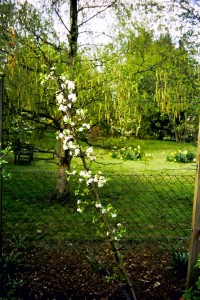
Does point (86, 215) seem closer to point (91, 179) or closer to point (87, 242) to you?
point (87, 242)

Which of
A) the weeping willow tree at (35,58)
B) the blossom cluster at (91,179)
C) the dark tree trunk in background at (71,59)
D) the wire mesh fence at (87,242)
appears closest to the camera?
the blossom cluster at (91,179)

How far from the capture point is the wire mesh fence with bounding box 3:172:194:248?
4265mm

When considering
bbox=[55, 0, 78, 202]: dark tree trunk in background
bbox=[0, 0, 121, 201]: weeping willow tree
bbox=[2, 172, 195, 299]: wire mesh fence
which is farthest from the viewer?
bbox=[55, 0, 78, 202]: dark tree trunk in background

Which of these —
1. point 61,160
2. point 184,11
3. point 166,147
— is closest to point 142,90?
point 184,11

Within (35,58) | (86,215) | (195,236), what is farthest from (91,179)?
(86,215)

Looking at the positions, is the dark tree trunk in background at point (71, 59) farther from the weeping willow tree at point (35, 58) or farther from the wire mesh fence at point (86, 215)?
the wire mesh fence at point (86, 215)

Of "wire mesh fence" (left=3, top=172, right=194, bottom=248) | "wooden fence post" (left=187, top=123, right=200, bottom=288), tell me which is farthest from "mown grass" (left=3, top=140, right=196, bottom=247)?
"wooden fence post" (left=187, top=123, right=200, bottom=288)

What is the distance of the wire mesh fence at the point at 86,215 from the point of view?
4265 mm

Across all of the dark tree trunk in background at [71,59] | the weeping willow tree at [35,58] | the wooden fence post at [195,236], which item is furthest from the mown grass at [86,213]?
the weeping willow tree at [35,58]

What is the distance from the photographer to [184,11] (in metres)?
5.07

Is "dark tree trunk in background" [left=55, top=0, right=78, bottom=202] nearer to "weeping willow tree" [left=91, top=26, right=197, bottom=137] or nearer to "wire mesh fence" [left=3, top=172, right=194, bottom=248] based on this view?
"wire mesh fence" [left=3, top=172, right=194, bottom=248]

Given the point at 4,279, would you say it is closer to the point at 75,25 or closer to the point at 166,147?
the point at 75,25

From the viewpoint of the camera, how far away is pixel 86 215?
5.20m

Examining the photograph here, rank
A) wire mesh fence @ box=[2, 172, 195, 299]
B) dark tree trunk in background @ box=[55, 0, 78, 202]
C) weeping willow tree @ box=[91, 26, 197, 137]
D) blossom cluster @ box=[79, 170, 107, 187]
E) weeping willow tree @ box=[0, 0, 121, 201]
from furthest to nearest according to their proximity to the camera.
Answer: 1. dark tree trunk in background @ box=[55, 0, 78, 202]
2. weeping willow tree @ box=[91, 26, 197, 137]
3. weeping willow tree @ box=[0, 0, 121, 201]
4. wire mesh fence @ box=[2, 172, 195, 299]
5. blossom cluster @ box=[79, 170, 107, 187]
